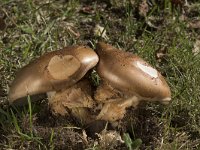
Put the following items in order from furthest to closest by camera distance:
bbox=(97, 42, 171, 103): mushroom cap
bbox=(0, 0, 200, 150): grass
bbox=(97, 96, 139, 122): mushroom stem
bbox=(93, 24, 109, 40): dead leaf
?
1. bbox=(93, 24, 109, 40): dead leaf
2. bbox=(0, 0, 200, 150): grass
3. bbox=(97, 96, 139, 122): mushroom stem
4. bbox=(97, 42, 171, 103): mushroom cap

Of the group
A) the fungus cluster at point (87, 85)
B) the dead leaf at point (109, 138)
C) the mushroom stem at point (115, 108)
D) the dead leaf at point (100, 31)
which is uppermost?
the fungus cluster at point (87, 85)

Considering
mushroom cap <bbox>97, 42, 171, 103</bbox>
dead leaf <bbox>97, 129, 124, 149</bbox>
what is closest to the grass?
dead leaf <bbox>97, 129, 124, 149</bbox>

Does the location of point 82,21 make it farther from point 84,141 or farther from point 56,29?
point 84,141

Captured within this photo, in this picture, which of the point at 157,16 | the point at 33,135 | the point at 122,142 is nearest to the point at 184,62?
the point at 157,16

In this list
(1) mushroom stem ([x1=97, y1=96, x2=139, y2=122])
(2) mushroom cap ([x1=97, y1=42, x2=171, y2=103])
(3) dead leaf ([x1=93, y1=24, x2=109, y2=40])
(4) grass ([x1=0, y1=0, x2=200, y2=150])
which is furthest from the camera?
(3) dead leaf ([x1=93, y1=24, x2=109, y2=40])

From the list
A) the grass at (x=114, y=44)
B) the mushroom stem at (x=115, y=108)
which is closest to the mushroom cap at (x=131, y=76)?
the mushroom stem at (x=115, y=108)

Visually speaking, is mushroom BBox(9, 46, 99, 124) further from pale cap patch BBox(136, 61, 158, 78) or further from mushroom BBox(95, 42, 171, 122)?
pale cap patch BBox(136, 61, 158, 78)

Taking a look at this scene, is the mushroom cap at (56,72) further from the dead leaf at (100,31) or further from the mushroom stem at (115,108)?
the dead leaf at (100,31)

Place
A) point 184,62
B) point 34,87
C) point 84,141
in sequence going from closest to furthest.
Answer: point 34,87 → point 84,141 → point 184,62

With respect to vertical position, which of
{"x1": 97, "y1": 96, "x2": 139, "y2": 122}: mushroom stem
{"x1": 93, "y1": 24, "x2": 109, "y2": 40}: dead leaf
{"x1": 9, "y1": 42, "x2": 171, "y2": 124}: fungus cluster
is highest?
{"x1": 9, "y1": 42, "x2": 171, "y2": 124}: fungus cluster
